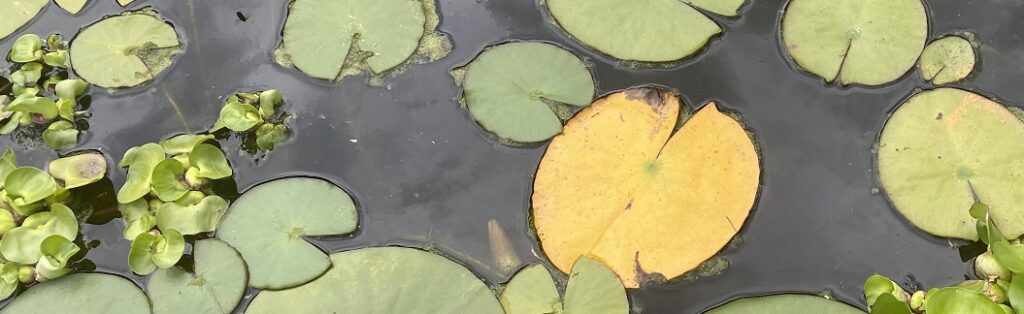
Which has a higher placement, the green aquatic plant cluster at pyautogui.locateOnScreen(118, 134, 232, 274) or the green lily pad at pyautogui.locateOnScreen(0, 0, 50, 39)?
the green lily pad at pyautogui.locateOnScreen(0, 0, 50, 39)

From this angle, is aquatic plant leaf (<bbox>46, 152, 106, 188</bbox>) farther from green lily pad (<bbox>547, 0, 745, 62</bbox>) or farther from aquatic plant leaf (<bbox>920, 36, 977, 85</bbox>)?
aquatic plant leaf (<bbox>920, 36, 977, 85</bbox>)

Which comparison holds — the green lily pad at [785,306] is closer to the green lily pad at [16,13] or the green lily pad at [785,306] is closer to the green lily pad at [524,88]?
the green lily pad at [524,88]

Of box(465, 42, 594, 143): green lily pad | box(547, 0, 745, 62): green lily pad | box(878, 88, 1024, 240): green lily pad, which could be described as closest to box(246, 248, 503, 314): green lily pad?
box(465, 42, 594, 143): green lily pad

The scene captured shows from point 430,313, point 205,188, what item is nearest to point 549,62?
point 430,313

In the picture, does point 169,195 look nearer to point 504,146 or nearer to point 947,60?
point 504,146

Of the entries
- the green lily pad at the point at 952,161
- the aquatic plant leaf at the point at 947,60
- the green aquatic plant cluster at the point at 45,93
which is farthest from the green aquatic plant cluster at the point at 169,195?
the aquatic plant leaf at the point at 947,60

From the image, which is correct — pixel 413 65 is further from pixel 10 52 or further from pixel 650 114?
pixel 10 52
